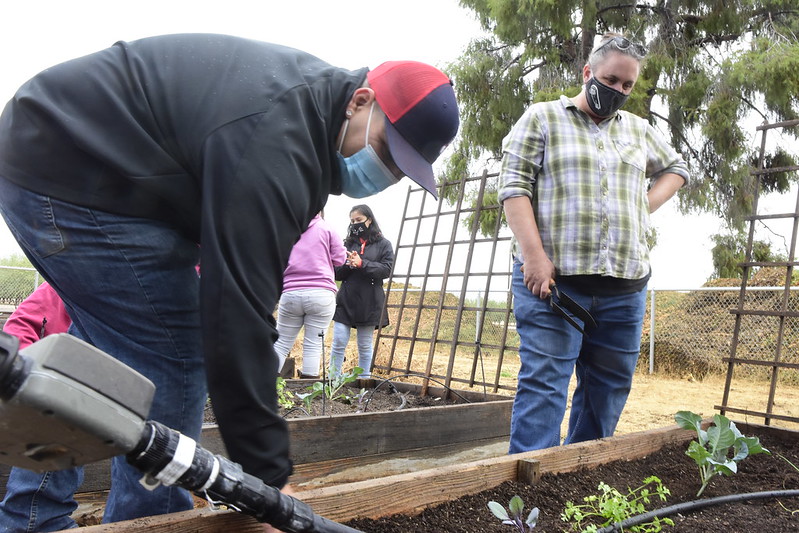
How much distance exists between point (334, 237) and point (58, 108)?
3.36 metres

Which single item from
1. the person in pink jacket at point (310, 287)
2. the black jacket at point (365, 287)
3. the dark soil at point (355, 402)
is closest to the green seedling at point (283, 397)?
the dark soil at point (355, 402)

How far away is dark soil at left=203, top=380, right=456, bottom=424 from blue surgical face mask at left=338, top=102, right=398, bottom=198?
107 inches

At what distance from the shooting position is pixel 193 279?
1.39m

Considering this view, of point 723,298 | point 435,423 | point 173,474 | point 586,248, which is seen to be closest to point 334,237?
point 435,423

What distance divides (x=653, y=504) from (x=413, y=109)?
144 cm

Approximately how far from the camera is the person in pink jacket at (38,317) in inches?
82.7

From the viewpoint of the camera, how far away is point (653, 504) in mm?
2002

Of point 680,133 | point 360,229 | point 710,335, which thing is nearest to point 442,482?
point 360,229

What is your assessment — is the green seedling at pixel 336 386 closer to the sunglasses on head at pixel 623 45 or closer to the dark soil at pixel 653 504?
the dark soil at pixel 653 504

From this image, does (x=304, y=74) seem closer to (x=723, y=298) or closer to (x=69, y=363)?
(x=69, y=363)

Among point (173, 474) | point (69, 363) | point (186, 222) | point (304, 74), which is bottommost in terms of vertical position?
point (173, 474)

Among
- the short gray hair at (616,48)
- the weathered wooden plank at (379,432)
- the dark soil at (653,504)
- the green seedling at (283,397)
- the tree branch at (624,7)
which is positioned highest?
the tree branch at (624,7)

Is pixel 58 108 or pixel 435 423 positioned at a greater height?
pixel 58 108

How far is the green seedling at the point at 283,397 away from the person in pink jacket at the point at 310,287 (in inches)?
6.0
